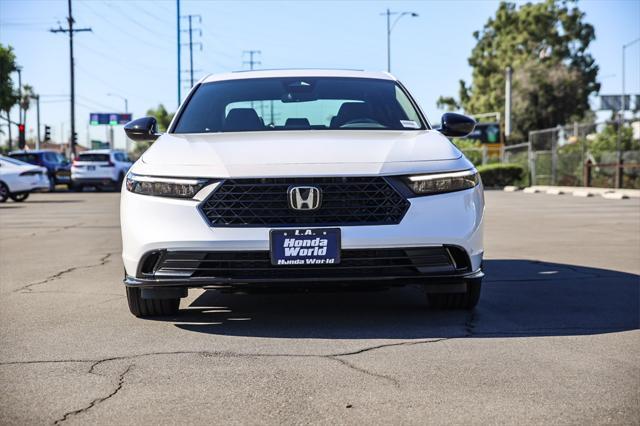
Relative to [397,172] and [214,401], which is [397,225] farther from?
[214,401]

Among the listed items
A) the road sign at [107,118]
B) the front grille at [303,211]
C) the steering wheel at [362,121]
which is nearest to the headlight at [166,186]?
the front grille at [303,211]

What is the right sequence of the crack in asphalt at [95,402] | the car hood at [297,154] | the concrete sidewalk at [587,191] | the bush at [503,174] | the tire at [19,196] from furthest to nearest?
the bush at [503,174] → the tire at [19,196] → the concrete sidewalk at [587,191] → the car hood at [297,154] → the crack in asphalt at [95,402]

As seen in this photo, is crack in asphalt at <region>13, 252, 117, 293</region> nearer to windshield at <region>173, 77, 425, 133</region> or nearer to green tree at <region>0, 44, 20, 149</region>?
windshield at <region>173, 77, 425, 133</region>

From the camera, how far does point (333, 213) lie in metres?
5.25

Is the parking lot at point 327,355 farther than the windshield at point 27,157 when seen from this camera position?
No

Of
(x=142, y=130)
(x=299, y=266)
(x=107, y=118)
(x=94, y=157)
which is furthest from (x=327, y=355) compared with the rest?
(x=107, y=118)

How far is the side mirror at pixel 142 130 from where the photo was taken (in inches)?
274

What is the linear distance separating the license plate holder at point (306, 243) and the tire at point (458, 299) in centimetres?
113

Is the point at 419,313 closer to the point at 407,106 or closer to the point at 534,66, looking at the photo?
the point at 407,106

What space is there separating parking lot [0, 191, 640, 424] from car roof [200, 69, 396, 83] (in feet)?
5.79

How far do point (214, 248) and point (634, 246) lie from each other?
7144 mm

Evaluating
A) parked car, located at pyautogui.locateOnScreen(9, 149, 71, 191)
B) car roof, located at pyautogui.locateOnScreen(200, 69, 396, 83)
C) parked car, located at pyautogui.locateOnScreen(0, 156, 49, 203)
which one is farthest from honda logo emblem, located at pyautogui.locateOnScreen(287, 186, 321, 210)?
parked car, located at pyautogui.locateOnScreen(9, 149, 71, 191)

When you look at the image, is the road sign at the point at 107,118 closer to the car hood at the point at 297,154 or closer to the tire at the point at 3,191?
the tire at the point at 3,191

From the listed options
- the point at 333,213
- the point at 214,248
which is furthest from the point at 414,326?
the point at 214,248
